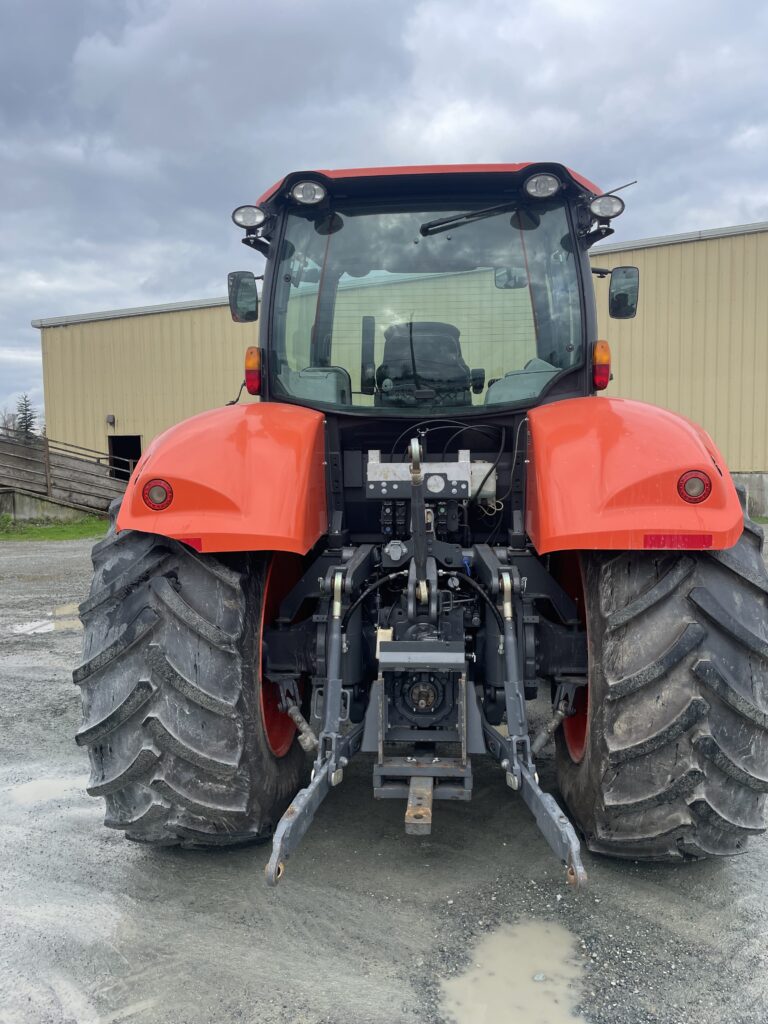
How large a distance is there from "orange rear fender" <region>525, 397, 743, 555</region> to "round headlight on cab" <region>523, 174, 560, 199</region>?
3.10ft

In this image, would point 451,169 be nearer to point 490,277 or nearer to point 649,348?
point 490,277

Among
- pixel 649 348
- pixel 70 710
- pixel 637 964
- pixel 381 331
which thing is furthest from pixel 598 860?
pixel 649 348

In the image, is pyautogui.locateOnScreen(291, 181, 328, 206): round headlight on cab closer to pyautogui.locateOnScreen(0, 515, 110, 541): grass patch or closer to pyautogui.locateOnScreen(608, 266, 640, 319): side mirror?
pyautogui.locateOnScreen(608, 266, 640, 319): side mirror

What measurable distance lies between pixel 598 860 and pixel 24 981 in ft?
5.66

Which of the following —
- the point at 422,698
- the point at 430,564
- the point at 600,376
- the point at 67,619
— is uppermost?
the point at 600,376

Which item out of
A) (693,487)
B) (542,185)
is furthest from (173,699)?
(542,185)

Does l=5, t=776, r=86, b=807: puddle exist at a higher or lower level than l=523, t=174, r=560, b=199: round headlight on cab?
lower

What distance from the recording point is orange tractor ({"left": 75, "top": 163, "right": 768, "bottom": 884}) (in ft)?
7.72

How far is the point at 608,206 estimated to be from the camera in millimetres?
3096

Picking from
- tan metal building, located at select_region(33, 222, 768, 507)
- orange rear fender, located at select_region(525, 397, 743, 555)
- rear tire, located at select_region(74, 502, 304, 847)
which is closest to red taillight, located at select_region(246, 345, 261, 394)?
rear tire, located at select_region(74, 502, 304, 847)

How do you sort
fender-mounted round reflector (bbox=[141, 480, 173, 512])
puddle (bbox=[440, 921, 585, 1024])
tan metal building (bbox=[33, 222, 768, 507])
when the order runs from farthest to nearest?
tan metal building (bbox=[33, 222, 768, 507]), fender-mounted round reflector (bbox=[141, 480, 173, 512]), puddle (bbox=[440, 921, 585, 1024])

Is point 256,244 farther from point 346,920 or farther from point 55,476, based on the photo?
point 55,476

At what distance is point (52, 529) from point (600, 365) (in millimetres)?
15238

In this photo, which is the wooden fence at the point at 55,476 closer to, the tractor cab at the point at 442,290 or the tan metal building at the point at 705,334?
the tan metal building at the point at 705,334
